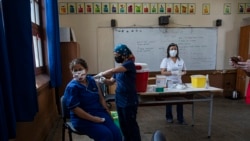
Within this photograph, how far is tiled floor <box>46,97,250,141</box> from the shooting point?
8.71ft

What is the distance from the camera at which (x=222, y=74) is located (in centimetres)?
477

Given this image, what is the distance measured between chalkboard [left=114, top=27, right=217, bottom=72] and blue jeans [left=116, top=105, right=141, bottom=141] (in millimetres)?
2561

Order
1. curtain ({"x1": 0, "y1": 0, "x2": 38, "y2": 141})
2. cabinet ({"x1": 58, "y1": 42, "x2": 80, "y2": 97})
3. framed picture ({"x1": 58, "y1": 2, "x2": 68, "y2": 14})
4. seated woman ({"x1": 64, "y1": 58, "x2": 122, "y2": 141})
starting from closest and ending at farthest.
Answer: curtain ({"x1": 0, "y1": 0, "x2": 38, "y2": 141}) < seated woman ({"x1": 64, "y1": 58, "x2": 122, "y2": 141}) < cabinet ({"x1": 58, "y1": 42, "x2": 80, "y2": 97}) < framed picture ({"x1": 58, "y1": 2, "x2": 68, "y2": 14})

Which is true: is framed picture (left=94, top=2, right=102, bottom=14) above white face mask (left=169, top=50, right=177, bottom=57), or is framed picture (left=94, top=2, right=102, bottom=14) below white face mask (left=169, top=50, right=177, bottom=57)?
above

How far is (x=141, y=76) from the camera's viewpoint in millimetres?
2230

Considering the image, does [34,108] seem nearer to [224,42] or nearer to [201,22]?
[201,22]

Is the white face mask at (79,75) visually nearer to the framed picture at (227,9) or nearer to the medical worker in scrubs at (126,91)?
the medical worker in scrubs at (126,91)

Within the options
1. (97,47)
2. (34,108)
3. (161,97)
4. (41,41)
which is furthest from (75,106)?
(97,47)

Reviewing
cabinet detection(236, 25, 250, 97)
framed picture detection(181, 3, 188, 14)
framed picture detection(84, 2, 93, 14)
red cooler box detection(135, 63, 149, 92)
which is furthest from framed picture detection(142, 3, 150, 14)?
red cooler box detection(135, 63, 149, 92)

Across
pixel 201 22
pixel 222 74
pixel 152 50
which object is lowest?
pixel 222 74

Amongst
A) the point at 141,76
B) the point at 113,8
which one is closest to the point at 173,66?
the point at 141,76

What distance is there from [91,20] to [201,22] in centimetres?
256

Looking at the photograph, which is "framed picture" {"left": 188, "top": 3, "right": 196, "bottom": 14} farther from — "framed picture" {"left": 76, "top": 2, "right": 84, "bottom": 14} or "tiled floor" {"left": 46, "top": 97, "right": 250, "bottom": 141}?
"framed picture" {"left": 76, "top": 2, "right": 84, "bottom": 14}

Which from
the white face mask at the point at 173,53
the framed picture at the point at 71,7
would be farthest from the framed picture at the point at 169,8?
the framed picture at the point at 71,7
